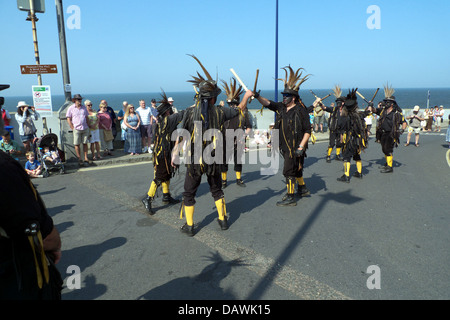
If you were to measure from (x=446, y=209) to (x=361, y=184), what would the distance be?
192cm

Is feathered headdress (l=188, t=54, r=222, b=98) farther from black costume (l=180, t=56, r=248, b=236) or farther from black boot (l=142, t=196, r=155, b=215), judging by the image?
black boot (l=142, t=196, r=155, b=215)

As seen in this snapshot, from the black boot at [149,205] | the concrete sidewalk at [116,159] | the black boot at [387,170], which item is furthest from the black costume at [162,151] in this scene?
the black boot at [387,170]

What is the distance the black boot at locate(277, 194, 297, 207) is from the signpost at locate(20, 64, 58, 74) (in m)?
7.06

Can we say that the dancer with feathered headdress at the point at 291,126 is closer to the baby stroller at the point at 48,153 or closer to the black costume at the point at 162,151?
the black costume at the point at 162,151

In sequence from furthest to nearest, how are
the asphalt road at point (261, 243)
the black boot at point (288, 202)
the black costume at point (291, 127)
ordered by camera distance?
the black boot at point (288, 202) < the black costume at point (291, 127) < the asphalt road at point (261, 243)

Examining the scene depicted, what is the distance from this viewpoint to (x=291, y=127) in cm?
559

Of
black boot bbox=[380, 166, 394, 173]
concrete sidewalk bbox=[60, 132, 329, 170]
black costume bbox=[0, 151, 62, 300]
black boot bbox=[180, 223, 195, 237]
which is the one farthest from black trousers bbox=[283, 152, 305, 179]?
concrete sidewalk bbox=[60, 132, 329, 170]

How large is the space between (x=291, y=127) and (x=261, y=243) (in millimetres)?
2224

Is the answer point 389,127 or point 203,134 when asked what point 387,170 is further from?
point 203,134

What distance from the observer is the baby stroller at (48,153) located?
7.98m

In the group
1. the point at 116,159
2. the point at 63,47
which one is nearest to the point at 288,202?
the point at 116,159

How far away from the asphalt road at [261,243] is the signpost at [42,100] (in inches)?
101
